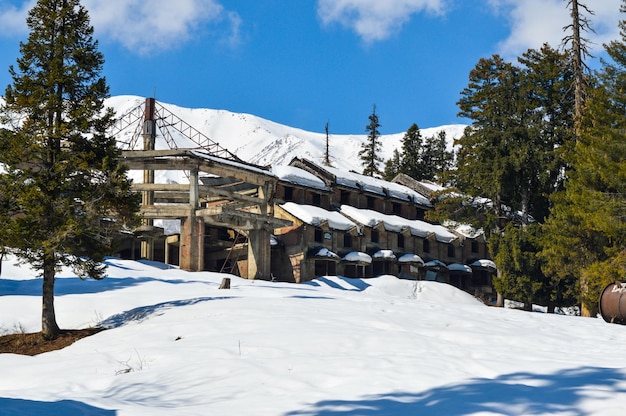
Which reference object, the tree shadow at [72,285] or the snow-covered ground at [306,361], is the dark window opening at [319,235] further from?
the snow-covered ground at [306,361]

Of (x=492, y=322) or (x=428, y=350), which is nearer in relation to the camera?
(x=428, y=350)

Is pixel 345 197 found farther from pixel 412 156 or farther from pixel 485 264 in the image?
pixel 412 156

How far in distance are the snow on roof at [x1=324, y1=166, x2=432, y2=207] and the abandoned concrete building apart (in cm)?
10

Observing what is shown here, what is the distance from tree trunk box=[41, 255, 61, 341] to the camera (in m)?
21.1

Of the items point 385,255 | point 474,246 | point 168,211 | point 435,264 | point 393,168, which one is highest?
point 393,168

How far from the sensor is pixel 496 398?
1008 centimetres

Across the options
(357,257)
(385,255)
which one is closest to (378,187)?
(385,255)

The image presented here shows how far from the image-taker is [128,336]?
60.6 ft

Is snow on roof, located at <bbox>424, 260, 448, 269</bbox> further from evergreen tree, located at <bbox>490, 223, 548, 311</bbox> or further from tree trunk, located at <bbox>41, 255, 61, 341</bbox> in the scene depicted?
tree trunk, located at <bbox>41, 255, 61, 341</bbox>

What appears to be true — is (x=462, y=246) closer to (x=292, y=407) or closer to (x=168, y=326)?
(x=168, y=326)

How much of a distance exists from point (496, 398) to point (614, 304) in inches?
693

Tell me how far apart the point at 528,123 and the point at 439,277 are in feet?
52.8

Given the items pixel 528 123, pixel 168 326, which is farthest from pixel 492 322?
pixel 528 123

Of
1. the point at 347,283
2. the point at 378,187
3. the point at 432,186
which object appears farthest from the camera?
the point at 432,186
